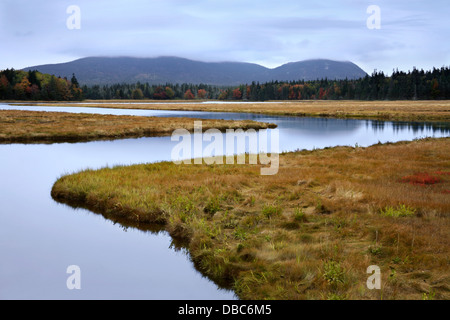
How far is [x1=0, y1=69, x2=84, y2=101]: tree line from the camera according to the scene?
546 ft

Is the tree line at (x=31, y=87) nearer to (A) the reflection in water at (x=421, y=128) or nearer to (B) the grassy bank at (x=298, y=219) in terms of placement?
(A) the reflection in water at (x=421, y=128)

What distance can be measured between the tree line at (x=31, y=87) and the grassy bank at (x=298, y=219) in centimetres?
17529

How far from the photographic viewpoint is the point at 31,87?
172875 millimetres

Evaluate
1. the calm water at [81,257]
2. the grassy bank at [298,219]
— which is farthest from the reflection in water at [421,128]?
the calm water at [81,257]

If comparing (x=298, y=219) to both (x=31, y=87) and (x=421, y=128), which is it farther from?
(x=31, y=87)

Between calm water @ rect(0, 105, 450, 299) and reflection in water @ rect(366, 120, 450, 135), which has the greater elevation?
reflection in water @ rect(366, 120, 450, 135)

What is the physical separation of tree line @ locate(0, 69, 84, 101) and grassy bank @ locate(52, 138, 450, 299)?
175 meters

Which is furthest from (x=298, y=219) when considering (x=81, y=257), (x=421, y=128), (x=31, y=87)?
(x=31, y=87)

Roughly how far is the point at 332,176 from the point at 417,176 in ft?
12.6

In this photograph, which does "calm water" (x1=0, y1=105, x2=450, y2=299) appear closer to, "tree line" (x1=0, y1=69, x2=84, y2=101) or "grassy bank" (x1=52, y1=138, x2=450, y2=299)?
"grassy bank" (x1=52, y1=138, x2=450, y2=299)

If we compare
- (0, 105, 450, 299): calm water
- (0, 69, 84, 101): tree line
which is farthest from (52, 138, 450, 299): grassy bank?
(0, 69, 84, 101): tree line

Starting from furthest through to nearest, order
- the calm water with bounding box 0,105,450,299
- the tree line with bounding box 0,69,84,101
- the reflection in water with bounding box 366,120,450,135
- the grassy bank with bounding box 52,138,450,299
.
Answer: the tree line with bounding box 0,69,84,101
the reflection in water with bounding box 366,120,450,135
the calm water with bounding box 0,105,450,299
the grassy bank with bounding box 52,138,450,299

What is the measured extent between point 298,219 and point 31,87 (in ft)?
625
